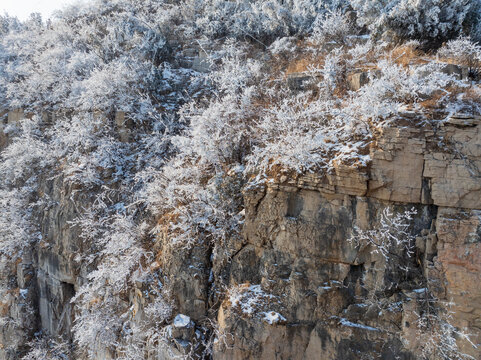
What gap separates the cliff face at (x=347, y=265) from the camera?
533 centimetres

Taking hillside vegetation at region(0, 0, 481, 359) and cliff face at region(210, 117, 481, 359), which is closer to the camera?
cliff face at region(210, 117, 481, 359)

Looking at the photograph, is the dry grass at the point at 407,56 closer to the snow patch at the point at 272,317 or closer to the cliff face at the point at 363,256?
the cliff face at the point at 363,256

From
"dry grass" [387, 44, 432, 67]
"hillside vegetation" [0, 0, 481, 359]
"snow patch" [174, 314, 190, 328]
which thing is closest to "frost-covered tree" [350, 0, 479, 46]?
"hillside vegetation" [0, 0, 481, 359]

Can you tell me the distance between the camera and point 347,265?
19.4 feet

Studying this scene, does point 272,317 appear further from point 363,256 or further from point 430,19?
point 430,19

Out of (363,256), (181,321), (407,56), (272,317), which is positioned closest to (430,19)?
(407,56)

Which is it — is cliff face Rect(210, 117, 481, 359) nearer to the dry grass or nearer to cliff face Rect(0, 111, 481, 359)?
cliff face Rect(0, 111, 481, 359)

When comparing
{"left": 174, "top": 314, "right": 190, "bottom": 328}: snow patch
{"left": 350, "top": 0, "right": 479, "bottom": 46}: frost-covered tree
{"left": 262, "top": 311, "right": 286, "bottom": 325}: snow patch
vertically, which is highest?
{"left": 350, "top": 0, "right": 479, "bottom": 46}: frost-covered tree

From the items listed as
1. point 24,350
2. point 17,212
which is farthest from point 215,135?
point 24,350

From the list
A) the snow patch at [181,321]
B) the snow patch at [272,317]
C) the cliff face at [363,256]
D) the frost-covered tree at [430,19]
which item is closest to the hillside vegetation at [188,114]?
the frost-covered tree at [430,19]

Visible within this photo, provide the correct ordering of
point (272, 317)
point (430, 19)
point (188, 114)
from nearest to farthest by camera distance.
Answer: point (272, 317)
point (430, 19)
point (188, 114)

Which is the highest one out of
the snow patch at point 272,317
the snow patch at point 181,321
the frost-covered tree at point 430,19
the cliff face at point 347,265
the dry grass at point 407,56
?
the frost-covered tree at point 430,19

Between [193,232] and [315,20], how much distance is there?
323 inches

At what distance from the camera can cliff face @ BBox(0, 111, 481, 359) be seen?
533 cm
